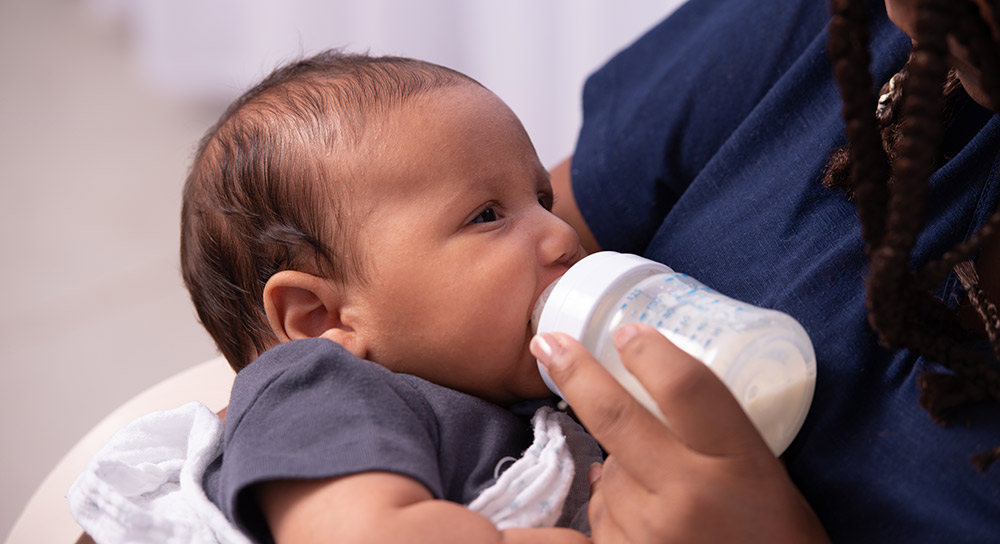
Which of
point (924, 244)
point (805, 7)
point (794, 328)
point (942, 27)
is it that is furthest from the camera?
point (805, 7)

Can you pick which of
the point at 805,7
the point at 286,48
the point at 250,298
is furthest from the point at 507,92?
the point at 250,298

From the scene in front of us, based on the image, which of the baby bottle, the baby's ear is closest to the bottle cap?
the baby bottle

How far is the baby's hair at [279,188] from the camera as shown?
875 millimetres

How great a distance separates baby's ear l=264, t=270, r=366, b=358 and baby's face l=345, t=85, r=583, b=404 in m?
0.02

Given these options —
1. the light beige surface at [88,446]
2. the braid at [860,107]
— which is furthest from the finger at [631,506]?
the light beige surface at [88,446]

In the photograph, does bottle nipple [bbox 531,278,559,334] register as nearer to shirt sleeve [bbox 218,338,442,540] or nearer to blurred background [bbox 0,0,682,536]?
shirt sleeve [bbox 218,338,442,540]

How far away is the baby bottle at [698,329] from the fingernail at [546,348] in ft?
0.12

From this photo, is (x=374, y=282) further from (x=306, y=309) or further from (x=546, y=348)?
(x=546, y=348)

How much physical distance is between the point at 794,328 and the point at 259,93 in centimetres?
67

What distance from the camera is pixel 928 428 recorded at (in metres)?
0.67

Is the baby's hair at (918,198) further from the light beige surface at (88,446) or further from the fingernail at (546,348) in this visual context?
the light beige surface at (88,446)

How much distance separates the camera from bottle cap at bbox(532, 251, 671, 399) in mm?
718

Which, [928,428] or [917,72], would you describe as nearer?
[917,72]

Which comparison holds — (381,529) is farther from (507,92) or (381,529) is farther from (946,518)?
(507,92)
